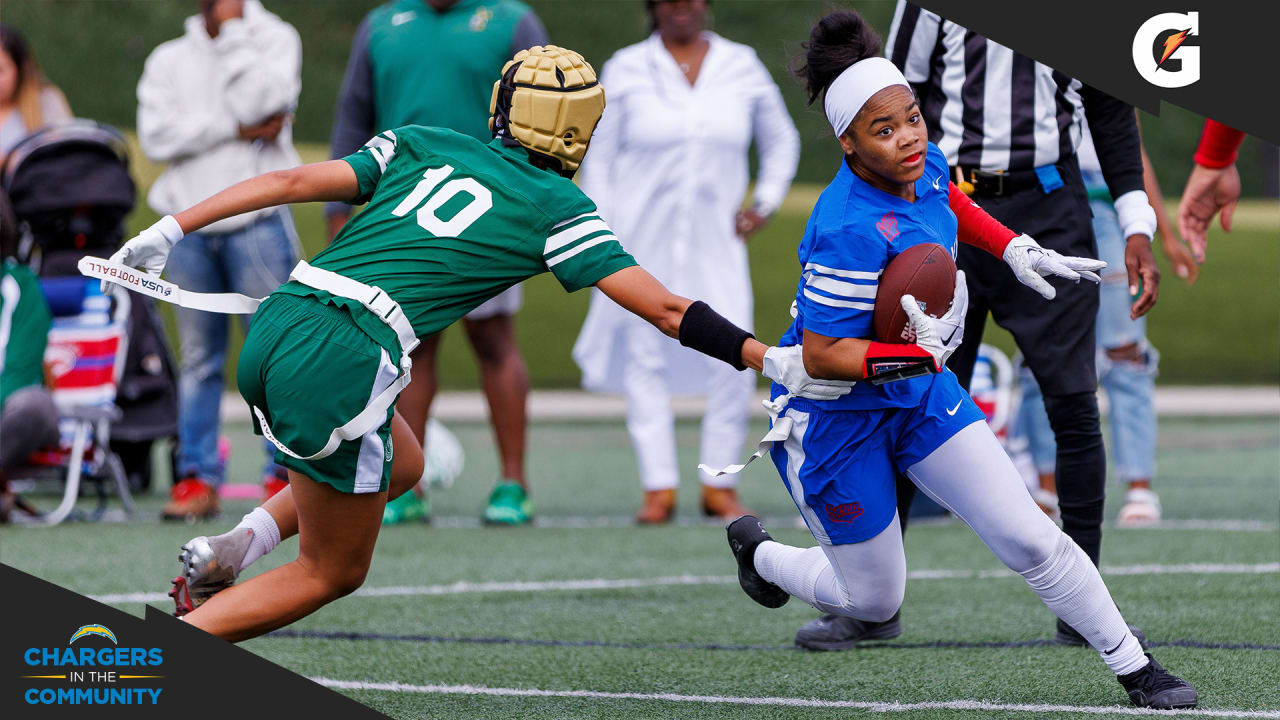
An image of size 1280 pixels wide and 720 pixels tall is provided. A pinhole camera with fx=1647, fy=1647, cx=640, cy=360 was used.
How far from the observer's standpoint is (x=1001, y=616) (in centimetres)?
534

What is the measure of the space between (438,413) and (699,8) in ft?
22.6

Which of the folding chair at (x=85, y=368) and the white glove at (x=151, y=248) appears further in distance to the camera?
the folding chair at (x=85, y=368)

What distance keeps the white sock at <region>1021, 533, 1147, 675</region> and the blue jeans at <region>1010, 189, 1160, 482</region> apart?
12.6ft

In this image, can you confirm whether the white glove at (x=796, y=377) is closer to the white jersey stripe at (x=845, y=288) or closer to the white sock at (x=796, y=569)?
the white jersey stripe at (x=845, y=288)

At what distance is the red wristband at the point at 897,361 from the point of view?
3752 mm

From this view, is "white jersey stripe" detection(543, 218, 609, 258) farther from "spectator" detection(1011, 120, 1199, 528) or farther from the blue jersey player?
"spectator" detection(1011, 120, 1199, 528)

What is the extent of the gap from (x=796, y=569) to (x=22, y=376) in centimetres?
471

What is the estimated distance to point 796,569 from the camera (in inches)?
174

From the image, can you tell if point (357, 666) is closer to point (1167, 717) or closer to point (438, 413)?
point (1167, 717)

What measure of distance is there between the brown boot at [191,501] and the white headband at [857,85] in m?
4.73

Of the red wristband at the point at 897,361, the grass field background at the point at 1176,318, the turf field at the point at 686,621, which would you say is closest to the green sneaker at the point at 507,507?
the turf field at the point at 686,621

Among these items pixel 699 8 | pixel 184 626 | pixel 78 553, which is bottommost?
pixel 78 553

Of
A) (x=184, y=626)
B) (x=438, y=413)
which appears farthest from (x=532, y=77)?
A: (x=438, y=413)

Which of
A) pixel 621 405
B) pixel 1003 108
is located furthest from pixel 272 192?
pixel 621 405
